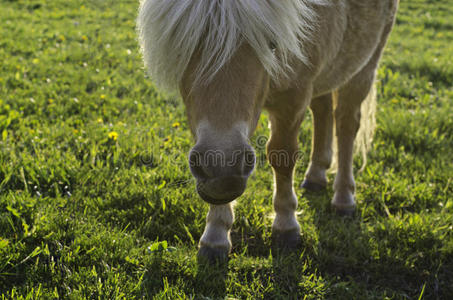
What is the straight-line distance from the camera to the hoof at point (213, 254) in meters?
2.49

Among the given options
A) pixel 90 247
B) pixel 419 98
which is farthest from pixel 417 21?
pixel 90 247

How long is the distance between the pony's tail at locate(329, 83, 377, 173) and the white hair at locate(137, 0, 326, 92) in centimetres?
190

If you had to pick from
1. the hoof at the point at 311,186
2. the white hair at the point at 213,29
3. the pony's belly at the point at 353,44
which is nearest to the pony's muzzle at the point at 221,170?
the white hair at the point at 213,29

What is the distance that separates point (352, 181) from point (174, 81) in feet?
6.67

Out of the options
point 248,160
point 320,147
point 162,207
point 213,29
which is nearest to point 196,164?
point 248,160

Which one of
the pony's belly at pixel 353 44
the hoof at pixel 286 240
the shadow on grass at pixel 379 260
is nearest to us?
the shadow on grass at pixel 379 260

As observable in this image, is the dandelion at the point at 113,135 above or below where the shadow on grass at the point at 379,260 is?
above

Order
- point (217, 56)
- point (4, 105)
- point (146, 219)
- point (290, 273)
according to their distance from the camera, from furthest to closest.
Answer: point (4, 105) < point (146, 219) < point (290, 273) < point (217, 56)

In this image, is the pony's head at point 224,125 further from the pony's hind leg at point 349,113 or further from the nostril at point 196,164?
the pony's hind leg at point 349,113

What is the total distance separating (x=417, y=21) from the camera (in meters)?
9.06

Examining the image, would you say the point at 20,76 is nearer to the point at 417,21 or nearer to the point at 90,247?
the point at 90,247

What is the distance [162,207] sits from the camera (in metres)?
2.90

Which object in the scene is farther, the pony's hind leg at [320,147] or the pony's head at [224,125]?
the pony's hind leg at [320,147]

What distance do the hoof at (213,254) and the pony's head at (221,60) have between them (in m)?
0.72
